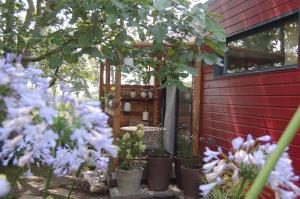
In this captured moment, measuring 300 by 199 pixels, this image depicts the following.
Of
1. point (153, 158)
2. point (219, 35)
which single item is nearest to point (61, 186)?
point (153, 158)

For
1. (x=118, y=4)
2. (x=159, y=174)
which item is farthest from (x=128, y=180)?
(x=118, y=4)

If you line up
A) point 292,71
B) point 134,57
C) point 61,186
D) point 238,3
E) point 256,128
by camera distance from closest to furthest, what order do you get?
point 134,57, point 292,71, point 256,128, point 238,3, point 61,186

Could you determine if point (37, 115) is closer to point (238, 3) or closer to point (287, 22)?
point (287, 22)

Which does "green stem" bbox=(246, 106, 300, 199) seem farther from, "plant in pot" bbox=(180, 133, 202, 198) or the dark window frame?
"plant in pot" bbox=(180, 133, 202, 198)

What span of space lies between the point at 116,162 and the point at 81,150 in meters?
5.65

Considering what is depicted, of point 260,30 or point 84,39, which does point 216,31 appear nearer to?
point 84,39

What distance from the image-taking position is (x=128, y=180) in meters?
6.03

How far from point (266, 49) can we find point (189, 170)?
6.67 feet

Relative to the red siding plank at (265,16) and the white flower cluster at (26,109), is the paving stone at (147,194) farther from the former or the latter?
the white flower cluster at (26,109)

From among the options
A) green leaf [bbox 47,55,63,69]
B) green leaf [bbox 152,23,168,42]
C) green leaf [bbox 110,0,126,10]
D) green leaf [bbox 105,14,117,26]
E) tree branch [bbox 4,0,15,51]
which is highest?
tree branch [bbox 4,0,15,51]

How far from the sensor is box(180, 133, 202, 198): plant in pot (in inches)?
227

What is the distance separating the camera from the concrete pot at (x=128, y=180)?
602 cm

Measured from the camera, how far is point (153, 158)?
20.8 ft

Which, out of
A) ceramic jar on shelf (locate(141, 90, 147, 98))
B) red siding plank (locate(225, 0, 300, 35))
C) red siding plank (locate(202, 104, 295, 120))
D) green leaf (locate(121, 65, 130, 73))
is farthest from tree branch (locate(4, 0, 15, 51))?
ceramic jar on shelf (locate(141, 90, 147, 98))
